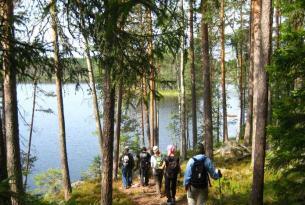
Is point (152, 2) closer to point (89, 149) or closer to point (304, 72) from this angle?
point (304, 72)

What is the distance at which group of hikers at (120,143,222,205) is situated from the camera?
310 inches

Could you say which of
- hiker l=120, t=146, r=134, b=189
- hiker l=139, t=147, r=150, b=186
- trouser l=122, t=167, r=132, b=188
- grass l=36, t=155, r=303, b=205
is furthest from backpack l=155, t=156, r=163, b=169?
trouser l=122, t=167, r=132, b=188

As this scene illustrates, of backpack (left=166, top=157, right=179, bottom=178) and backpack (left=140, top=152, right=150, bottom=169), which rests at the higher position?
backpack (left=166, top=157, right=179, bottom=178)

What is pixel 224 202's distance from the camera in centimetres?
1113

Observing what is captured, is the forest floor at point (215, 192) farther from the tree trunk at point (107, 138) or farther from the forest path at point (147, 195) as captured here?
the tree trunk at point (107, 138)

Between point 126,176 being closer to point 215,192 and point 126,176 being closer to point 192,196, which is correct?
point 215,192

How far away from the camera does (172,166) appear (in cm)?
1067

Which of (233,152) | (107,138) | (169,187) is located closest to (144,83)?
(107,138)

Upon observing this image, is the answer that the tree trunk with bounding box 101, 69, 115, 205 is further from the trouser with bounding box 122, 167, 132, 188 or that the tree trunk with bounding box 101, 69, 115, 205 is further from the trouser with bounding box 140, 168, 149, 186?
the trouser with bounding box 122, 167, 132, 188

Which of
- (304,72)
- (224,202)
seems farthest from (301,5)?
(224,202)

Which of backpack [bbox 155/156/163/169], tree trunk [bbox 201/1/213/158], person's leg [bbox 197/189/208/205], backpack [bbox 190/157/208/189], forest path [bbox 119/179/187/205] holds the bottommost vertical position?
forest path [bbox 119/179/187/205]

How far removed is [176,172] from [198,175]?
9.51ft

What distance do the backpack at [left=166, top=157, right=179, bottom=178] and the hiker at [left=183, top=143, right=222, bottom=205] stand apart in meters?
2.41

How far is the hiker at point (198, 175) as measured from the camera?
7.84m
